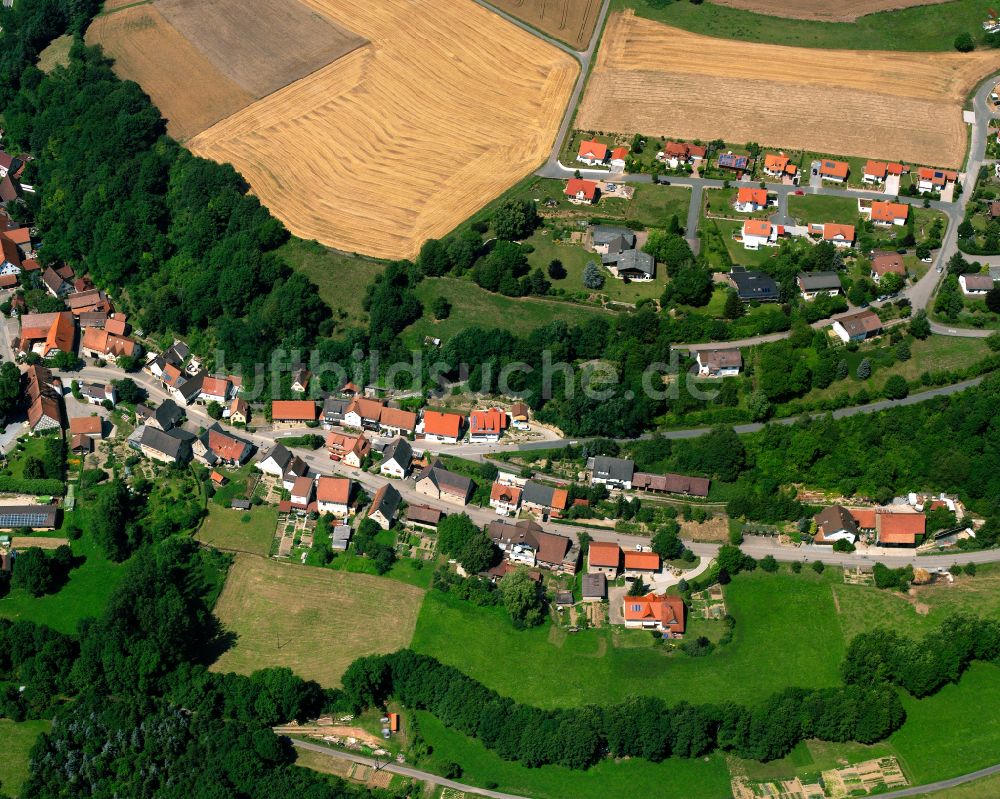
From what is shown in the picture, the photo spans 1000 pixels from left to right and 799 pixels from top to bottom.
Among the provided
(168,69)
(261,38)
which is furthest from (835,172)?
(168,69)

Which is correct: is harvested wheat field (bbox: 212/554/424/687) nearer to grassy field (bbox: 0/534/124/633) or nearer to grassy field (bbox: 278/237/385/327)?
grassy field (bbox: 0/534/124/633)

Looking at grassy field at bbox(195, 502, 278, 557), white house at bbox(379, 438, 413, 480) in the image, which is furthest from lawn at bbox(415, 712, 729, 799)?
white house at bbox(379, 438, 413, 480)

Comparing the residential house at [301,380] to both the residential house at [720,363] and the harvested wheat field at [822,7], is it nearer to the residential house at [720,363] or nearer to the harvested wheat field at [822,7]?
the residential house at [720,363]

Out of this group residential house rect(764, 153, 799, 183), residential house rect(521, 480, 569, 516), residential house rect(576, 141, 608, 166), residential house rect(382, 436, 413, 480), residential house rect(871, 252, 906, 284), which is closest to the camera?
residential house rect(521, 480, 569, 516)

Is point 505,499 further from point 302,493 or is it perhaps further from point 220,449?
point 220,449

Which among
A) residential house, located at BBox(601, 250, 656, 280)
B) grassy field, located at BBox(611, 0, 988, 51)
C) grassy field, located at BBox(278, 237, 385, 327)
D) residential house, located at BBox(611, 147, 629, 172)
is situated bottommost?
grassy field, located at BBox(278, 237, 385, 327)

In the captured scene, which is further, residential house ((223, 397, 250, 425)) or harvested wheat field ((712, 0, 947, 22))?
harvested wheat field ((712, 0, 947, 22))

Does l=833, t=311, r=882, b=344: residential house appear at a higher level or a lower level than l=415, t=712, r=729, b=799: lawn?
higher
